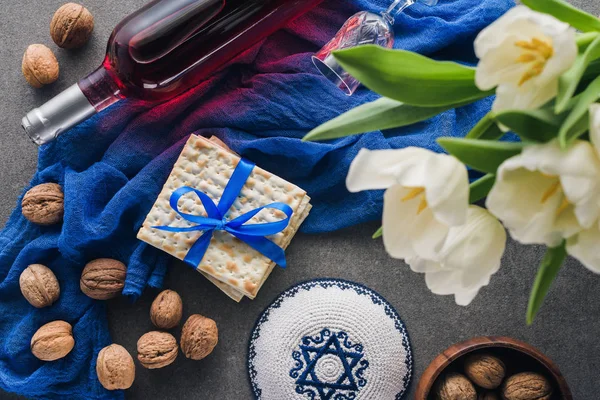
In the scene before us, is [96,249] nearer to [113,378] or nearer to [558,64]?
[113,378]

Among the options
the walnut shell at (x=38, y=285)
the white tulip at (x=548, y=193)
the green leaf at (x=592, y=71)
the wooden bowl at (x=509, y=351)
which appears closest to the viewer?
the white tulip at (x=548, y=193)

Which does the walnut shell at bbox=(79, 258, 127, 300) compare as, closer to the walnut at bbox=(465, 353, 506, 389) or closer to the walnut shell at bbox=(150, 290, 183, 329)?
the walnut shell at bbox=(150, 290, 183, 329)

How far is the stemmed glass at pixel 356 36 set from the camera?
948 mm

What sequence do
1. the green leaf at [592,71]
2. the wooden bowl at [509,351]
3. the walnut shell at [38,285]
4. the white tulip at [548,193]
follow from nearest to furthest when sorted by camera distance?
the white tulip at [548,193]
the green leaf at [592,71]
the wooden bowl at [509,351]
the walnut shell at [38,285]

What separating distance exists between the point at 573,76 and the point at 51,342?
31.1 inches

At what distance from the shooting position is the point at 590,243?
1.28ft

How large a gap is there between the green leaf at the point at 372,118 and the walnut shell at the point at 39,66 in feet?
2.10

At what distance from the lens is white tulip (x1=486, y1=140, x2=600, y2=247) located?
365 millimetres

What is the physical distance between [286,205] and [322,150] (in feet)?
0.33

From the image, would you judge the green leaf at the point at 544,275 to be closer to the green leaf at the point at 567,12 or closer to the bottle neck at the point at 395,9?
the green leaf at the point at 567,12

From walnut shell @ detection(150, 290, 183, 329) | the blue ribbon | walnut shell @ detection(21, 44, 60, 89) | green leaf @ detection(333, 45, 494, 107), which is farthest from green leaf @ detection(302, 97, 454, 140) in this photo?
walnut shell @ detection(21, 44, 60, 89)

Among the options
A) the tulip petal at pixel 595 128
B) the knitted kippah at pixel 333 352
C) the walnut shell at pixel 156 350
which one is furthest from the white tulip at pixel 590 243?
the walnut shell at pixel 156 350

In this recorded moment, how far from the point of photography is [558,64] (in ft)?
1.26

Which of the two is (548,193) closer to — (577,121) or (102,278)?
(577,121)
